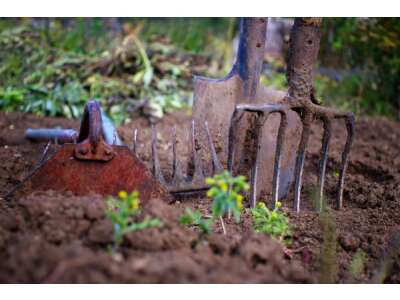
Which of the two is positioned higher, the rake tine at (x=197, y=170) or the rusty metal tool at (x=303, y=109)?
the rusty metal tool at (x=303, y=109)

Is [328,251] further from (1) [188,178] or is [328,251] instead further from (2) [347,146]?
(1) [188,178]

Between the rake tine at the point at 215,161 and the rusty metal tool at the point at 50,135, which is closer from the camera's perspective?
the rake tine at the point at 215,161

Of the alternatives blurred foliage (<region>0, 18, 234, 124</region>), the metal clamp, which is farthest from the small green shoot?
blurred foliage (<region>0, 18, 234, 124</region>)

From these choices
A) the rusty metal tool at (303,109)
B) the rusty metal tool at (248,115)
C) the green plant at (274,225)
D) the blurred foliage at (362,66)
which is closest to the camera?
the green plant at (274,225)

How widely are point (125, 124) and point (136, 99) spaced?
691mm

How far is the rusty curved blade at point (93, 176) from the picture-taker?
2.43 metres

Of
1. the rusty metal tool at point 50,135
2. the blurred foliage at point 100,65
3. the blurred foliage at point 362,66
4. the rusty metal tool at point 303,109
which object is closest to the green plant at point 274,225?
the rusty metal tool at point 303,109

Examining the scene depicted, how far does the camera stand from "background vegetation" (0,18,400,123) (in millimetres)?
5359

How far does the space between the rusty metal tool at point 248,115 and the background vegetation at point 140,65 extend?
6.09 ft

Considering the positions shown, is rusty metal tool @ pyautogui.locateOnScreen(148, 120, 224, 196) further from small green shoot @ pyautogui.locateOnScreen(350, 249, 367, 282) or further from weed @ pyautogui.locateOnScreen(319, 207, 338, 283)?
small green shoot @ pyautogui.locateOnScreen(350, 249, 367, 282)

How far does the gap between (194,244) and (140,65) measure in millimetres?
4487

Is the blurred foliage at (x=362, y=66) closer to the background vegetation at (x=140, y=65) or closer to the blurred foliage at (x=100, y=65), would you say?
the background vegetation at (x=140, y=65)

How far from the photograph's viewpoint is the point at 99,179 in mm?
2473

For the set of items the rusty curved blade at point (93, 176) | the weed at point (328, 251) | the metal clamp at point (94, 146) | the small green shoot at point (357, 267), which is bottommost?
the small green shoot at point (357, 267)
